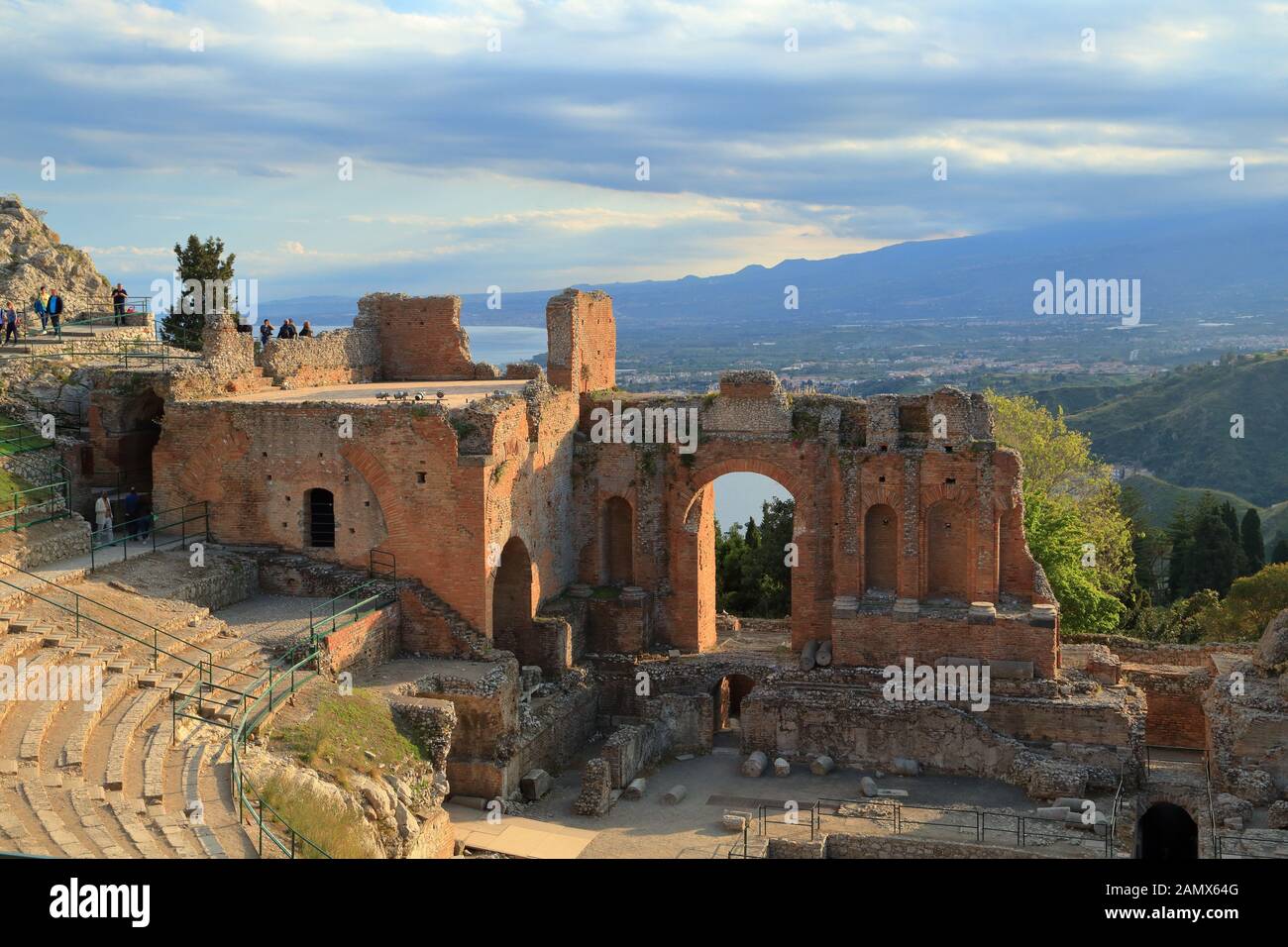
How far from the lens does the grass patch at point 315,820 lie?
1688cm

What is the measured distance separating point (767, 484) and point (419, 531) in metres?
77.3

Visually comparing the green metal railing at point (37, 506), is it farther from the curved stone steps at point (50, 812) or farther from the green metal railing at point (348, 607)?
the curved stone steps at point (50, 812)

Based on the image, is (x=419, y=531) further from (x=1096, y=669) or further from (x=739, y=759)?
(x=1096, y=669)

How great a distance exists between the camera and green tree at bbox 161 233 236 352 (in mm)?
41781

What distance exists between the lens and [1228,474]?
83.8m

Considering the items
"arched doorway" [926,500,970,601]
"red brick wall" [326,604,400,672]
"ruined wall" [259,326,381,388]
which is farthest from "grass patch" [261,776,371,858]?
"ruined wall" [259,326,381,388]

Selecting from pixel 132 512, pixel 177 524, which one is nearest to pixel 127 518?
pixel 132 512

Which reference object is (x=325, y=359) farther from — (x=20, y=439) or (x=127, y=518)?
(x=20, y=439)

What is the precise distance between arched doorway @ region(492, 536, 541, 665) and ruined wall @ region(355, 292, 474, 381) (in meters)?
8.85

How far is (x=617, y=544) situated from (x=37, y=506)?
1284 centimetres

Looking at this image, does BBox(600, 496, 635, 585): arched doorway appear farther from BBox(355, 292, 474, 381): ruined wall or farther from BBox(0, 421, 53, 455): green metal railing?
BBox(0, 421, 53, 455): green metal railing

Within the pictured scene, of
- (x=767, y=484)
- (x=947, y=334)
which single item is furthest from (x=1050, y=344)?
(x=767, y=484)

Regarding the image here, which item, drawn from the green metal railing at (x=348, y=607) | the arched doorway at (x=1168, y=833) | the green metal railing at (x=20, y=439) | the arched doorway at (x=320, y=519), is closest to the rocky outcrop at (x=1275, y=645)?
the arched doorway at (x=1168, y=833)

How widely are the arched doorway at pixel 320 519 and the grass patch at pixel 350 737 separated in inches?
215
